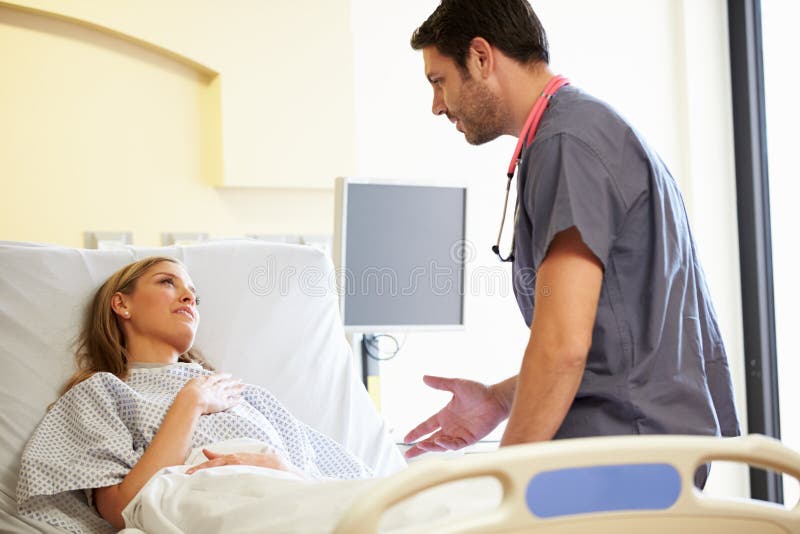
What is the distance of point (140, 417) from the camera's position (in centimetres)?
168

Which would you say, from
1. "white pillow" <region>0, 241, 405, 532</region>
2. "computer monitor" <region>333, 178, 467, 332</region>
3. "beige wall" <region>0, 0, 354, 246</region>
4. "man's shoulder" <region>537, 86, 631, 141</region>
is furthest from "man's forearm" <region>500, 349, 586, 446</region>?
"beige wall" <region>0, 0, 354, 246</region>

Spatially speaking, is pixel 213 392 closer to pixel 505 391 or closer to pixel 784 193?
pixel 505 391

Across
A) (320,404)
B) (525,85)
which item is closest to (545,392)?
(525,85)

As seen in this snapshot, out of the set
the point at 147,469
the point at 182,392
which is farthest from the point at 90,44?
the point at 147,469

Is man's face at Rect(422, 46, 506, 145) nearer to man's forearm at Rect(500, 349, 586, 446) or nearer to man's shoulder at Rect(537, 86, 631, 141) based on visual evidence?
man's shoulder at Rect(537, 86, 631, 141)

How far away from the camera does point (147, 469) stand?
1544mm

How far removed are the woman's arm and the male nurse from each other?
65cm

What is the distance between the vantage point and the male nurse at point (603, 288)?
49.8 inches

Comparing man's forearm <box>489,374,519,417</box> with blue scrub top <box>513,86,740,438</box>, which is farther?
man's forearm <box>489,374,519,417</box>

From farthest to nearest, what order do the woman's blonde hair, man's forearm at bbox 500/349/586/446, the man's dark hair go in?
the woman's blonde hair
the man's dark hair
man's forearm at bbox 500/349/586/446

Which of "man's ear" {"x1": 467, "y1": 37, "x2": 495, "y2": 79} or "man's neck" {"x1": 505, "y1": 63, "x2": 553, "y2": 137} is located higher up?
"man's ear" {"x1": 467, "y1": 37, "x2": 495, "y2": 79}

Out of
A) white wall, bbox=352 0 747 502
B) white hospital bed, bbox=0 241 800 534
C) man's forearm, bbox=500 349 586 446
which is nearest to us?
white hospital bed, bbox=0 241 800 534

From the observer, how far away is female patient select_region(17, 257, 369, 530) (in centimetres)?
156

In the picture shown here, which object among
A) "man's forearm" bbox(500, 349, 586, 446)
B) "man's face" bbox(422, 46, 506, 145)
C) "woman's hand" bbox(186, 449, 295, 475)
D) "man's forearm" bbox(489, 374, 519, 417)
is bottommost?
"woman's hand" bbox(186, 449, 295, 475)
